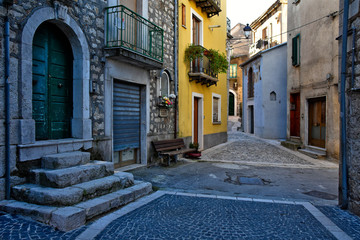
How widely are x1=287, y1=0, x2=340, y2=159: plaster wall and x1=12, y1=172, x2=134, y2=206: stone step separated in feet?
29.4

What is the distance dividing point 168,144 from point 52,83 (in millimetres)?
4439

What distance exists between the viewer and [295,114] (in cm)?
1426

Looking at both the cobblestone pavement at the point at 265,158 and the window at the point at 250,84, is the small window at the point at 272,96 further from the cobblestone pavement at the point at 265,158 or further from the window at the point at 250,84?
the cobblestone pavement at the point at 265,158

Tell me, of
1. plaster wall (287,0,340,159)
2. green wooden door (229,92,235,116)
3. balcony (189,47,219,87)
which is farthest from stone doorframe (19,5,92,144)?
green wooden door (229,92,235,116)

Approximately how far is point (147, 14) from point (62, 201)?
6044 millimetres

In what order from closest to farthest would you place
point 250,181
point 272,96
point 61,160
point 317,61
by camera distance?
1. point 61,160
2. point 250,181
3. point 317,61
4. point 272,96

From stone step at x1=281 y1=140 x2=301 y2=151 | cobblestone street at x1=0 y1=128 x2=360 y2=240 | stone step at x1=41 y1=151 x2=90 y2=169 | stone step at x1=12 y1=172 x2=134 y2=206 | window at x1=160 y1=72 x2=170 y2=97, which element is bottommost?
cobblestone street at x1=0 y1=128 x2=360 y2=240

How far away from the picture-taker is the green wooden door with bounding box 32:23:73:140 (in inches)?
195

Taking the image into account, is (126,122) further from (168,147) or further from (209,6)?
(209,6)

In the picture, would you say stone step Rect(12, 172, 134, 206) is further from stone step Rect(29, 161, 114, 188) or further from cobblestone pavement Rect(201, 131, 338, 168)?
cobblestone pavement Rect(201, 131, 338, 168)

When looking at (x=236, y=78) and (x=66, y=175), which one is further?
(x=236, y=78)

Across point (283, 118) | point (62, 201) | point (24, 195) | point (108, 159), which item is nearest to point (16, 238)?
point (62, 201)

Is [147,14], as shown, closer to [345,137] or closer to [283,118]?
[345,137]

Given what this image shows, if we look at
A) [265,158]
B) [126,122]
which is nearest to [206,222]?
[126,122]
